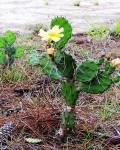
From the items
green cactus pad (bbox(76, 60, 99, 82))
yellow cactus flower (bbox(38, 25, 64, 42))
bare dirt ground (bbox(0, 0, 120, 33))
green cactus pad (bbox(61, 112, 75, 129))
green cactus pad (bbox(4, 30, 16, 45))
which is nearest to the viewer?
yellow cactus flower (bbox(38, 25, 64, 42))

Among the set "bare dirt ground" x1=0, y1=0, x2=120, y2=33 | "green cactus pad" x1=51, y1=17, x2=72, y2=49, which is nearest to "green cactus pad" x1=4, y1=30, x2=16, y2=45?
"green cactus pad" x1=51, y1=17, x2=72, y2=49

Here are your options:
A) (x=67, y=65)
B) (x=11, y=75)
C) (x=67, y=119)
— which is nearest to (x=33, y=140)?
(x=67, y=119)

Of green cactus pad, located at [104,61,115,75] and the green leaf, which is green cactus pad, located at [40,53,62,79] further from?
the green leaf

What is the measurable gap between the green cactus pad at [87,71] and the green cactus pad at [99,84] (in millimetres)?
44

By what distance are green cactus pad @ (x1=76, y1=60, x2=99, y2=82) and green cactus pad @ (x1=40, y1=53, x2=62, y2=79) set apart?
4.1 inches

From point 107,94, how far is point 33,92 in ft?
1.70

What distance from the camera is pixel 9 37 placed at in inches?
124

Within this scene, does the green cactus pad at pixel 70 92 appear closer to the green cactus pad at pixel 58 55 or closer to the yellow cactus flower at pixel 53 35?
the green cactus pad at pixel 58 55

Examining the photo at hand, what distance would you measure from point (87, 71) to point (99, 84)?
0.09 metres

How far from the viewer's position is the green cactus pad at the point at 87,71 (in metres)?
2.03

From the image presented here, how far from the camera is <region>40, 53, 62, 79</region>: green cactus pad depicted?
6.88 ft

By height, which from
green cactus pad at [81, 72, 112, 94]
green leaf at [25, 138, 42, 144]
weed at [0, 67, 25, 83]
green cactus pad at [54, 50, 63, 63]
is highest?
green cactus pad at [54, 50, 63, 63]

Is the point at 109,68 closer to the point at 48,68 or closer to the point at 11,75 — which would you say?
the point at 48,68

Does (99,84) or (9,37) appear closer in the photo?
(99,84)
